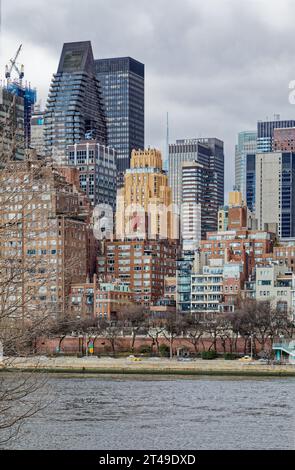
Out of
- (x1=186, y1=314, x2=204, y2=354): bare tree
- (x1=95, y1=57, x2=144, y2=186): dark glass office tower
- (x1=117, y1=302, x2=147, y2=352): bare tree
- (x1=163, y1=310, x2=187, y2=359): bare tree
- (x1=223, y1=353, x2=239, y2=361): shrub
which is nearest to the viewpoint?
(x1=223, y1=353, x2=239, y2=361): shrub

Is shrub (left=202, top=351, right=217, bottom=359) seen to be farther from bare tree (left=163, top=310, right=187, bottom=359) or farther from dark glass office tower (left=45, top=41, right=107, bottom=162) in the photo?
dark glass office tower (left=45, top=41, right=107, bottom=162)

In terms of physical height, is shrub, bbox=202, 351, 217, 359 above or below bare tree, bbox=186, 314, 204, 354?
below

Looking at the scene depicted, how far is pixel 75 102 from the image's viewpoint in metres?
170

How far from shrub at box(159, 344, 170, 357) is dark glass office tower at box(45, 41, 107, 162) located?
9208 centimetres

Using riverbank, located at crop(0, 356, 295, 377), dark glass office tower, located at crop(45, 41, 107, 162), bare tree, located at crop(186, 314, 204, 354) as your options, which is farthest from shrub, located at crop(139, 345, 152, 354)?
dark glass office tower, located at crop(45, 41, 107, 162)

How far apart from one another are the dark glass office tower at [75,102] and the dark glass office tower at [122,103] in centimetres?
1134

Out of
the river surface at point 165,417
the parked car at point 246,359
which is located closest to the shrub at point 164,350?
the parked car at point 246,359

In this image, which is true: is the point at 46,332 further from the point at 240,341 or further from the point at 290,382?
the point at 240,341

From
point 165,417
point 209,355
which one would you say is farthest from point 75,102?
point 165,417

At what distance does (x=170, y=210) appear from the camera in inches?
5837

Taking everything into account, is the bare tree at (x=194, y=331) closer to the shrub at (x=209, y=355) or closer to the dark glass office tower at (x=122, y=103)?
the shrub at (x=209, y=355)

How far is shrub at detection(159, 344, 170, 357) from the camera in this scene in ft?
247

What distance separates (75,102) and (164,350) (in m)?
97.8

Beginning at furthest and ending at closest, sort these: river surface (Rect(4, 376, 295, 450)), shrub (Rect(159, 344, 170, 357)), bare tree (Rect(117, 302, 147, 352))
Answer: bare tree (Rect(117, 302, 147, 352)) → shrub (Rect(159, 344, 170, 357)) → river surface (Rect(4, 376, 295, 450))
